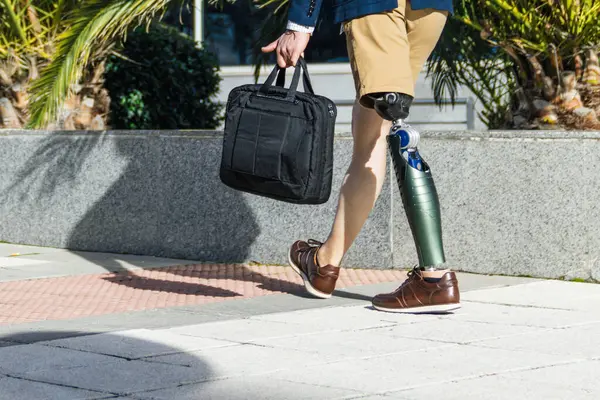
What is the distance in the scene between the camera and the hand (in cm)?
447

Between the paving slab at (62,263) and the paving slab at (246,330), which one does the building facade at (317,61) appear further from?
the paving slab at (246,330)

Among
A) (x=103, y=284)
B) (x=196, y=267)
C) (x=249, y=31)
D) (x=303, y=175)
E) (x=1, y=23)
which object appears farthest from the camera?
(x=249, y=31)

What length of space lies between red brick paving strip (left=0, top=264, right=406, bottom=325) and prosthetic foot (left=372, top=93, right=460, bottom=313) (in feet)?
2.79

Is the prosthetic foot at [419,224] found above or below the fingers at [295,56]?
below

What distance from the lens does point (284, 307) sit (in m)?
4.84

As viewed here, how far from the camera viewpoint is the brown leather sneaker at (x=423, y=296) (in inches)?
180

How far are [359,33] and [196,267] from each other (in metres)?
2.29

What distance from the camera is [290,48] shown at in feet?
14.7

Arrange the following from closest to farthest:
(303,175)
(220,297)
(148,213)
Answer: (303,175) → (220,297) → (148,213)

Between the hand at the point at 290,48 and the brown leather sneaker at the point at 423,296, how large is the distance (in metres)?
0.99

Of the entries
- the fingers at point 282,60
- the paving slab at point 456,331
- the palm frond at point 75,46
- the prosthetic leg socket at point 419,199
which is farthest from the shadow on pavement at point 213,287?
the palm frond at point 75,46

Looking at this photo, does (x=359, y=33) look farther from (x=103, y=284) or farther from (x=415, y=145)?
(x=103, y=284)

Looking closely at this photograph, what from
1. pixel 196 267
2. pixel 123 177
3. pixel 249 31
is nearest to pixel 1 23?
pixel 123 177

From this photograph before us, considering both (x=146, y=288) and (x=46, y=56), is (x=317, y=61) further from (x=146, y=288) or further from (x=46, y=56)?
(x=146, y=288)
